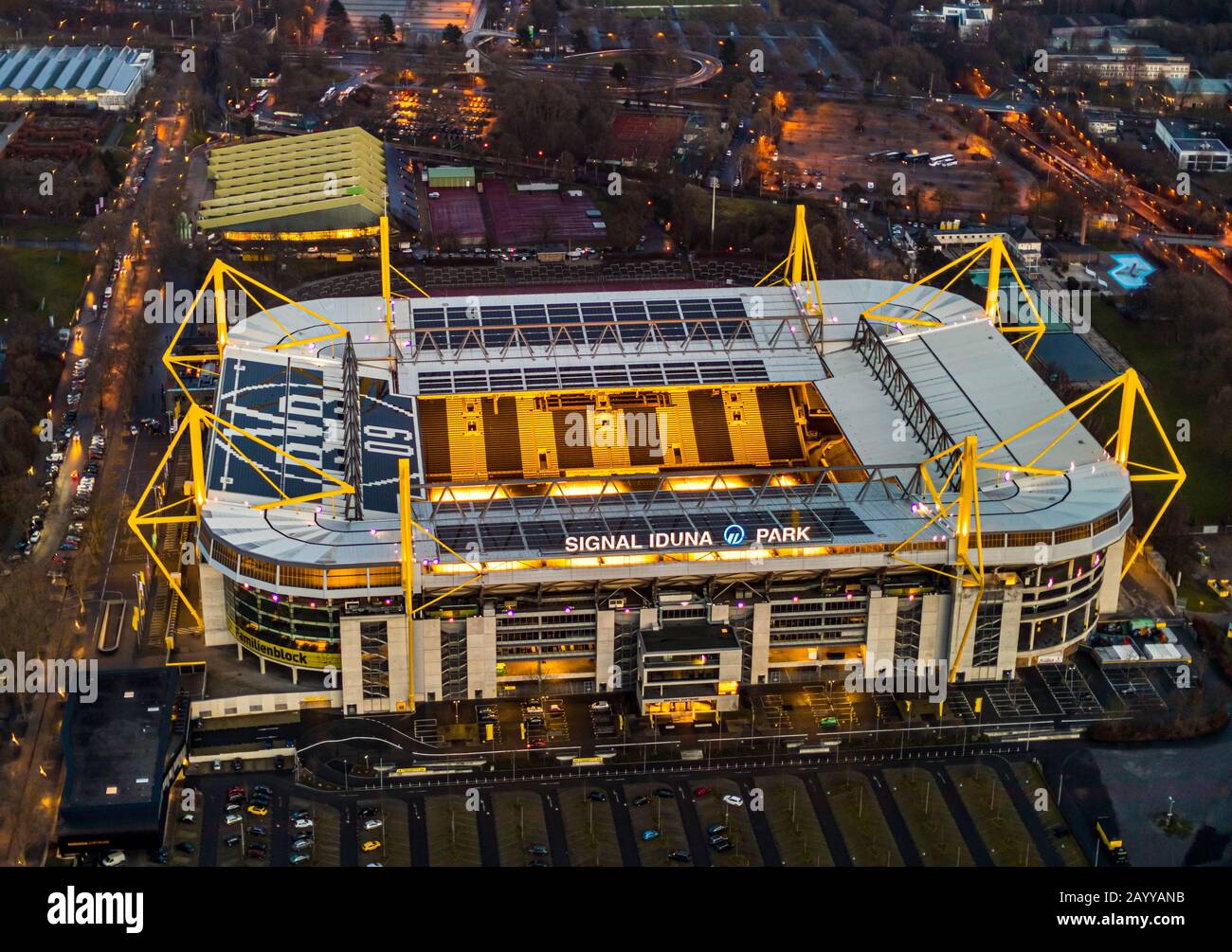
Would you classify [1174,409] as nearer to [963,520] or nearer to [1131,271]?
[1131,271]

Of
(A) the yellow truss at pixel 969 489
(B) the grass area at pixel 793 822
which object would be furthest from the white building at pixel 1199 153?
(B) the grass area at pixel 793 822

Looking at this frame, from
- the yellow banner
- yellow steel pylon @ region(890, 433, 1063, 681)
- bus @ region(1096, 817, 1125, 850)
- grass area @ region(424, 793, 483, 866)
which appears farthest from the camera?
the yellow banner

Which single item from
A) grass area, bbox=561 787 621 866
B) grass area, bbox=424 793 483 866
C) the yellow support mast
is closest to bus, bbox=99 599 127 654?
the yellow support mast

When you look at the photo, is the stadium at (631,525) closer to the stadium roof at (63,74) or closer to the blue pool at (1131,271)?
the blue pool at (1131,271)

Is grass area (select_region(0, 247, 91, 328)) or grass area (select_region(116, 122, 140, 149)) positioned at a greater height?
grass area (select_region(0, 247, 91, 328))

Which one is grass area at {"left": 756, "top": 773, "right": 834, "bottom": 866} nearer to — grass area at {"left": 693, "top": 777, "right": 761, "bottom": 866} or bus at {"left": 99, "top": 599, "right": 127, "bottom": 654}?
grass area at {"left": 693, "top": 777, "right": 761, "bottom": 866}

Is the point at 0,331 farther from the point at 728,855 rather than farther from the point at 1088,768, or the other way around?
the point at 1088,768
